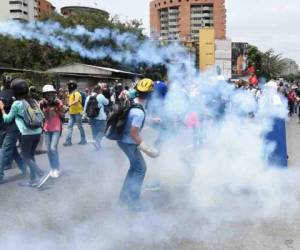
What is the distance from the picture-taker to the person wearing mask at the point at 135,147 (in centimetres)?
506

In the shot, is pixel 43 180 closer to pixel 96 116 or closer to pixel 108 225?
pixel 108 225

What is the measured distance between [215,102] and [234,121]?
99cm

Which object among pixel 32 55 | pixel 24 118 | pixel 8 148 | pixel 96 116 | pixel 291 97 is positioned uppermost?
pixel 32 55

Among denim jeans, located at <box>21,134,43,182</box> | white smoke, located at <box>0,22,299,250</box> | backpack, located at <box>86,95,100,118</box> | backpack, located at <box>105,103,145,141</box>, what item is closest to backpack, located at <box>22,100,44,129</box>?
denim jeans, located at <box>21,134,43,182</box>

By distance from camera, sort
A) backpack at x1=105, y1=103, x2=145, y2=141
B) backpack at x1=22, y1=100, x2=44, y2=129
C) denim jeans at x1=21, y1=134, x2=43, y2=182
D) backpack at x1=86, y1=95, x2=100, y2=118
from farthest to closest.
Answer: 1. backpack at x1=86, y1=95, x2=100, y2=118
2. denim jeans at x1=21, y1=134, x2=43, y2=182
3. backpack at x1=22, y1=100, x2=44, y2=129
4. backpack at x1=105, y1=103, x2=145, y2=141

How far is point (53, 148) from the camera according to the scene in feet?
23.2

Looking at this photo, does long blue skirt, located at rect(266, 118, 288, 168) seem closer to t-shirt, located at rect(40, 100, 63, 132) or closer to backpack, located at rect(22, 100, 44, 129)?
t-shirt, located at rect(40, 100, 63, 132)

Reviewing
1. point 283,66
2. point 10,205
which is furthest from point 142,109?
point 283,66

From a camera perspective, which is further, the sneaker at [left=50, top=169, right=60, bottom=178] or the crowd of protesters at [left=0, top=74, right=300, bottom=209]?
the sneaker at [left=50, top=169, right=60, bottom=178]

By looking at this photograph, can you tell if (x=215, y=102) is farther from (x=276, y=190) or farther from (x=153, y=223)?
(x=153, y=223)

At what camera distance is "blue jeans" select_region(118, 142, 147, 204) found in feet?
17.1

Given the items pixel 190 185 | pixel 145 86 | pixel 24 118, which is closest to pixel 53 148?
pixel 24 118

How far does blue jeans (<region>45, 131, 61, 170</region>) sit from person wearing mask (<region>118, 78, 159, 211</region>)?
2.11 meters

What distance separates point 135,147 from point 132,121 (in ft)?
1.19
